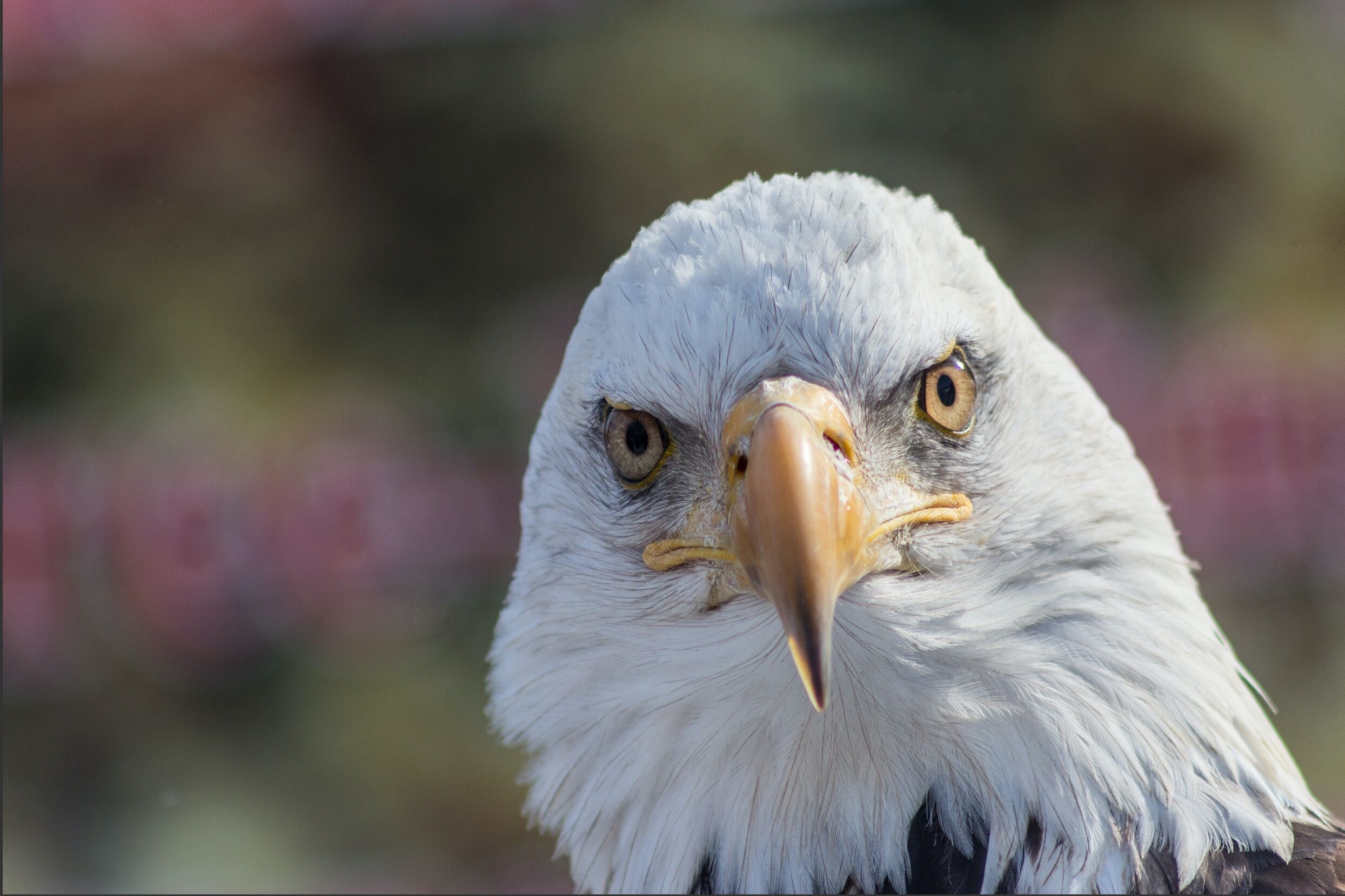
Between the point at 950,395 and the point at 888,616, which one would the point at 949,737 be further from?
the point at 950,395

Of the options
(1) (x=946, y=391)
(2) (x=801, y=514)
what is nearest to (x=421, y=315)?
(1) (x=946, y=391)

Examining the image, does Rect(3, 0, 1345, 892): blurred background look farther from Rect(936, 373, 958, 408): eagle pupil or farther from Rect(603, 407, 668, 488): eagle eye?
Rect(603, 407, 668, 488): eagle eye

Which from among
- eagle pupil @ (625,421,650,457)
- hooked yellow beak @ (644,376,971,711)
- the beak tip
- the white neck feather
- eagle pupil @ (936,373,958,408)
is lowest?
the white neck feather

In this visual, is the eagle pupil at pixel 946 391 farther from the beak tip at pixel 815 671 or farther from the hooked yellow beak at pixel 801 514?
the beak tip at pixel 815 671

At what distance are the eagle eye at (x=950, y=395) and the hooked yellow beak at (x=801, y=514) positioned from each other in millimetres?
62

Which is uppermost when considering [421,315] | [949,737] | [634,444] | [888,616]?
[421,315]

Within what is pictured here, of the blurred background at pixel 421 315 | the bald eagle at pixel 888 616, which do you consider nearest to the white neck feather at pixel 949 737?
the bald eagle at pixel 888 616

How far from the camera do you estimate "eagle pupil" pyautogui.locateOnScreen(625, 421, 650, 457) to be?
95 cm

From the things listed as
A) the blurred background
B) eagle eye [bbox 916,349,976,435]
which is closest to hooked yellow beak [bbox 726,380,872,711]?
eagle eye [bbox 916,349,976,435]

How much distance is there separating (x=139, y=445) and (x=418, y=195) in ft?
2.80

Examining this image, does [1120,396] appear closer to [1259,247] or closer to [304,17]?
[1259,247]

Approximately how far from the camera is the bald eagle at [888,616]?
0.87m

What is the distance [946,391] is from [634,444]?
0.84 ft

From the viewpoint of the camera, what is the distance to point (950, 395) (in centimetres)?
92
